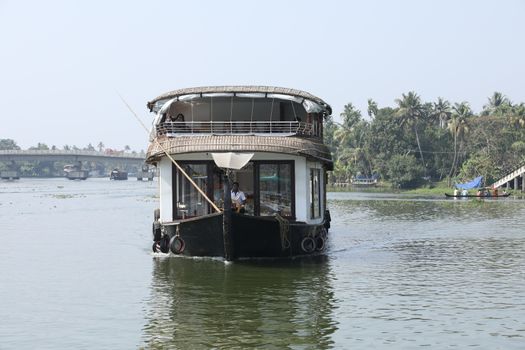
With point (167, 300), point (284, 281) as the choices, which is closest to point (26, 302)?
point (167, 300)

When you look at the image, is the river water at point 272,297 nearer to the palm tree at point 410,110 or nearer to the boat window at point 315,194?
the boat window at point 315,194

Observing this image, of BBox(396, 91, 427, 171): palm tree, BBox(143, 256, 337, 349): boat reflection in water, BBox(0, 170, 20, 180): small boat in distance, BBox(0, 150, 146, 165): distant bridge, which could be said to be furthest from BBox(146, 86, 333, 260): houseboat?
BBox(0, 170, 20, 180): small boat in distance

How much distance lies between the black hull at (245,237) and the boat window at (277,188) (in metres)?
0.62

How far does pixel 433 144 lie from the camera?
91125 millimetres

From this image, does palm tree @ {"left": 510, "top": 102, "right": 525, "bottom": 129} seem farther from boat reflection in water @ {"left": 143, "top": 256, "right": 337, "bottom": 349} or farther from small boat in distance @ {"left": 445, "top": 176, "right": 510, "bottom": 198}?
boat reflection in water @ {"left": 143, "top": 256, "right": 337, "bottom": 349}

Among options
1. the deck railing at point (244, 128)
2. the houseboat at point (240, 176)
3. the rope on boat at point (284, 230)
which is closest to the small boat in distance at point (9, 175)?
the houseboat at point (240, 176)

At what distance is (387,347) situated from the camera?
36.7 feet

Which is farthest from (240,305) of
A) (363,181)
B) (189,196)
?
(363,181)

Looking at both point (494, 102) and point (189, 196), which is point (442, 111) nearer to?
point (494, 102)

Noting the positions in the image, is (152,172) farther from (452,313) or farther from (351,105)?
(452,313)

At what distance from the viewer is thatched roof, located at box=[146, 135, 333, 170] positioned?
62.0 ft

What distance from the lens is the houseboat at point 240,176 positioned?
18562mm

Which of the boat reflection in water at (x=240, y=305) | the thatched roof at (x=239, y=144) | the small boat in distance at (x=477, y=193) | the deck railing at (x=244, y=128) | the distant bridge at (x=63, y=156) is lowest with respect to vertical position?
the boat reflection in water at (x=240, y=305)

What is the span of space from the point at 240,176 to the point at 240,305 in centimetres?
617
